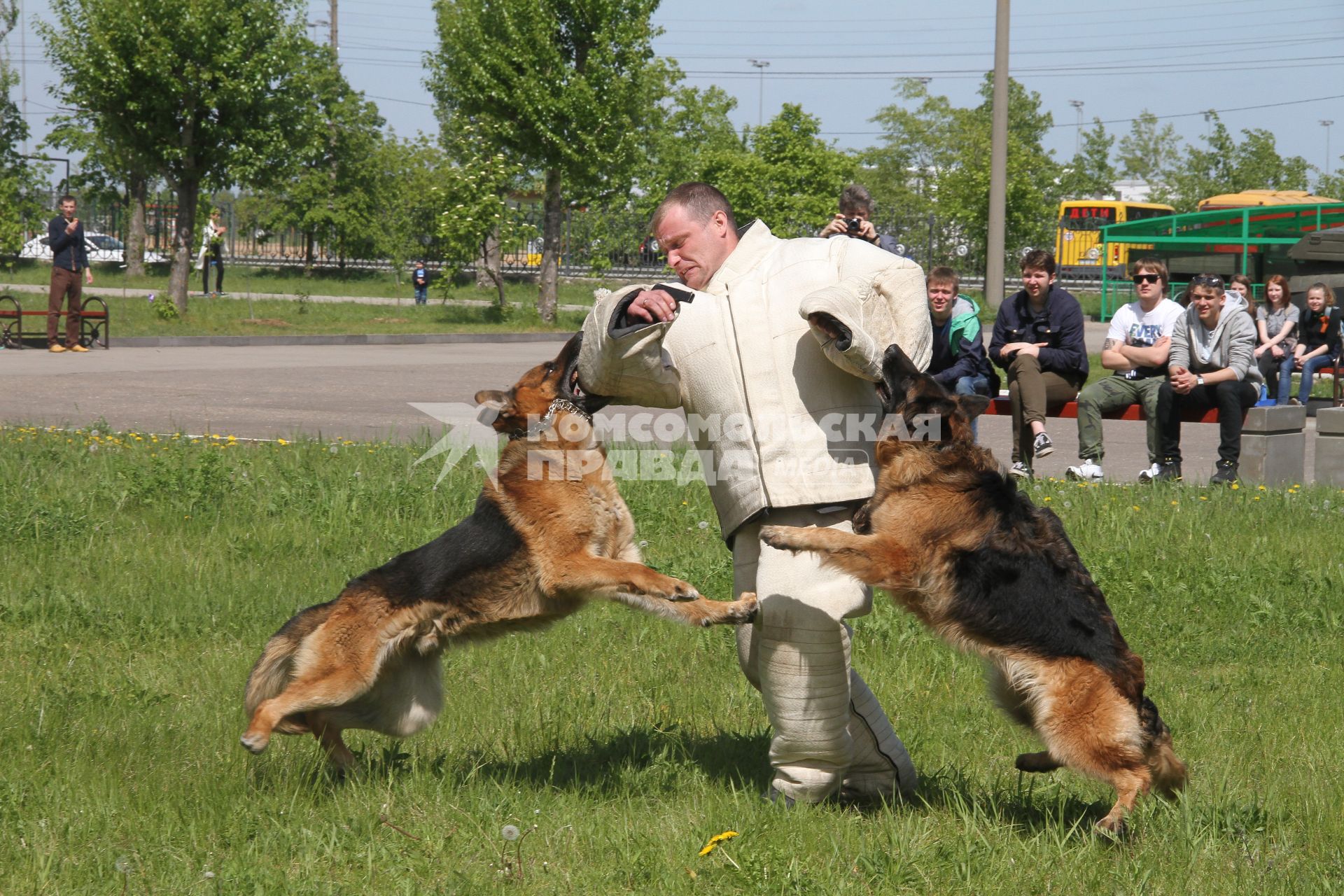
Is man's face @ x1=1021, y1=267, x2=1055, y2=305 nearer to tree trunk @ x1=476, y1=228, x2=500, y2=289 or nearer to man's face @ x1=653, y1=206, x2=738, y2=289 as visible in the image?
man's face @ x1=653, y1=206, x2=738, y2=289

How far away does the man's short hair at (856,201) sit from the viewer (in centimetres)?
837

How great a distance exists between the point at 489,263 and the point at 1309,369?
1008 inches

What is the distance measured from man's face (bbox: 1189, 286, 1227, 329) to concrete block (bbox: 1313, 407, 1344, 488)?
116cm

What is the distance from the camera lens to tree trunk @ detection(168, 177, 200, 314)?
81.6 ft

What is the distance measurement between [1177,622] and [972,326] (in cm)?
430

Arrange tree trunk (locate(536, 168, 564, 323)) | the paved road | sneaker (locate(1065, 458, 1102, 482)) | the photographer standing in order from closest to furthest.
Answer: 1. the photographer standing
2. sneaker (locate(1065, 458, 1102, 482))
3. the paved road
4. tree trunk (locate(536, 168, 564, 323))

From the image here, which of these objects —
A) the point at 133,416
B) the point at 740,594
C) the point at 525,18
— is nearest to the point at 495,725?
the point at 740,594

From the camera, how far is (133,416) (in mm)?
12289

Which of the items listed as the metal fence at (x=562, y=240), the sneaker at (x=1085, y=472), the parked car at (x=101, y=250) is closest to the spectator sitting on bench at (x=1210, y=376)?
the sneaker at (x=1085, y=472)

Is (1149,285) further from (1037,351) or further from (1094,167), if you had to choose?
(1094,167)

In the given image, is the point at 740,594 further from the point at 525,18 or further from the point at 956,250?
the point at 956,250

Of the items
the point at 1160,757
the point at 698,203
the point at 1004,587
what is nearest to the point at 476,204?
the point at 698,203

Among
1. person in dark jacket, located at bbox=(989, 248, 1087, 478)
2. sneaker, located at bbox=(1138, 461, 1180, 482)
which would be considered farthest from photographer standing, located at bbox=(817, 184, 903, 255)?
sneaker, located at bbox=(1138, 461, 1180, 482)

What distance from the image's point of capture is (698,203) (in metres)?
4.10
